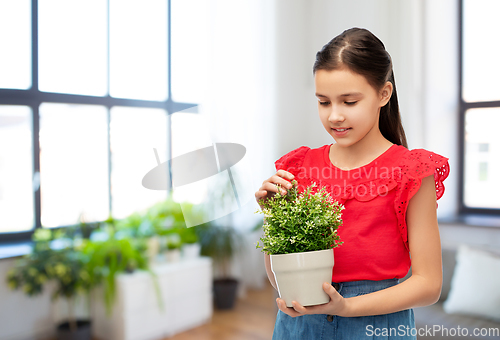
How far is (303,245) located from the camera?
622mm

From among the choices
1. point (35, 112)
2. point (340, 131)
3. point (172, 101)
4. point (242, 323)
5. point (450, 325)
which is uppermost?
point (172, 101)

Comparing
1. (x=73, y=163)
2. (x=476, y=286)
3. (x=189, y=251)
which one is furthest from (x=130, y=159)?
(x=476, y=286)

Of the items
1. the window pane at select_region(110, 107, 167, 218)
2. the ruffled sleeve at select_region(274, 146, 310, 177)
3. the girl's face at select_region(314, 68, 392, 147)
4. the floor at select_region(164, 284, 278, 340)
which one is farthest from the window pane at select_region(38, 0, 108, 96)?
the girl's face at select_region(314, 68, 392, 147)

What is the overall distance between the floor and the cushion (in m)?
0.99

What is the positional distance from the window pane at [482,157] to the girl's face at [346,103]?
2.32 metres

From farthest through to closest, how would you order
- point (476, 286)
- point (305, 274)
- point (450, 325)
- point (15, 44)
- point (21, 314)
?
point (15, 44) → point (21, 314) → point (476, 286) → point (450, 325) → point (305, 274)

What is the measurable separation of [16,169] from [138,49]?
116 centimetres

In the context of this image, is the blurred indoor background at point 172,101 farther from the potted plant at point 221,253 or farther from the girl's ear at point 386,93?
the girl's ear at point 386,93

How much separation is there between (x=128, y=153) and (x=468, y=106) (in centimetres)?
234

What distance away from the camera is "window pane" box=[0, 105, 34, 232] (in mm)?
2422

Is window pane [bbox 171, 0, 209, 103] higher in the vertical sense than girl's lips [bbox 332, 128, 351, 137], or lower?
higher

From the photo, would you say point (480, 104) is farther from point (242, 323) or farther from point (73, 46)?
point (73, 46)

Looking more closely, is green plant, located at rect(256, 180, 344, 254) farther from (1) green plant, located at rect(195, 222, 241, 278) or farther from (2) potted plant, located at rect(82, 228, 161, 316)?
(1) green plant, located at rect(195, 222, 241, 278)

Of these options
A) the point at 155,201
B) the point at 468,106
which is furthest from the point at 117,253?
the point at 468,106
